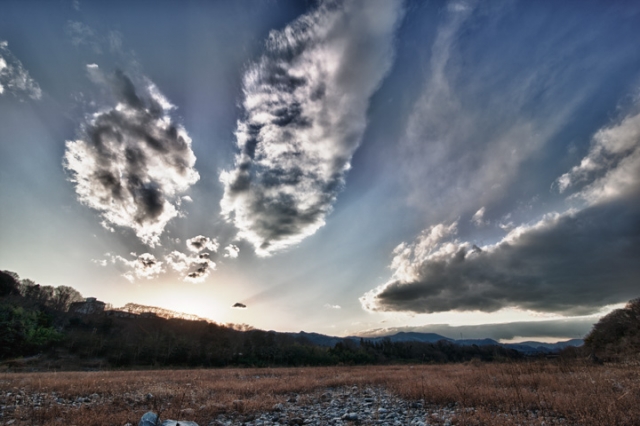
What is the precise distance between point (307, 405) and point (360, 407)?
8.65 ft

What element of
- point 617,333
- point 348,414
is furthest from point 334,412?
point 617,333

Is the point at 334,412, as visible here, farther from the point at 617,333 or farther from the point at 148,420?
the point at 617,333

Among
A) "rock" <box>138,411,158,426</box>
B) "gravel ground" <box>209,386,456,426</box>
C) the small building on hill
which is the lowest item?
"gravel ground" <box>209,386,456,426</box>

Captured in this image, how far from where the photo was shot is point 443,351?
121m

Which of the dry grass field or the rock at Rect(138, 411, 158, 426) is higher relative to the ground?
the rock at Rect(138, 411, 158, 426)

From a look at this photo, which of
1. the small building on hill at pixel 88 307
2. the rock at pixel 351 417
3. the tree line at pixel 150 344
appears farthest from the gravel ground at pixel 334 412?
the small building on hill at pixel 88 307

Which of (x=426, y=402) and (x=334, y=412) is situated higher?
(x=334, y=412)

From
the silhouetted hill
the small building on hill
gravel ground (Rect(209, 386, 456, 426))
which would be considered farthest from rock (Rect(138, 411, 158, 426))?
the small building on hill

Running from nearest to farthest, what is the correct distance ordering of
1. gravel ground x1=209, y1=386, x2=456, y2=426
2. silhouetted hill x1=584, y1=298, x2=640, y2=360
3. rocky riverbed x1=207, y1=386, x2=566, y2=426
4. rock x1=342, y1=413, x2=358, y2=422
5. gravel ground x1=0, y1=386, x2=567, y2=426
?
rocky riverbed x1=207, y1=386, x2=566, y2=426, gravel ground x1=0, y1=386, x2=567, y2=426, gravel ground x1=209, y1=386, x2=456, y2=426, rock x1=342, y1=413, x2=358, y2=422, silhouetted hill x1=584, y1=298, x2=640, y2=360

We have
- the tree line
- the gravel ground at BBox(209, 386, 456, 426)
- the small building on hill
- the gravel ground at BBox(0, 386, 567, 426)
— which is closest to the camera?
the gravel ground at BBox(0, 386, 567, 426)

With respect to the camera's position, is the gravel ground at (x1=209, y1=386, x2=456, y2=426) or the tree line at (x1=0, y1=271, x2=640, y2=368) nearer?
the gravel ground at (x1=209, y1=386, x2=456, y2=426)

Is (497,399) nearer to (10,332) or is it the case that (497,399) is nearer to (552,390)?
(552,390)

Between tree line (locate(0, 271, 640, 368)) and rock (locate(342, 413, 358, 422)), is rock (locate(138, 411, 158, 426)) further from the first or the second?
tree line (locate(0, 271, 640, 368))

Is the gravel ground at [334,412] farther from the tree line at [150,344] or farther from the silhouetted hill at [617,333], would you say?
the tree line at [150,344]
